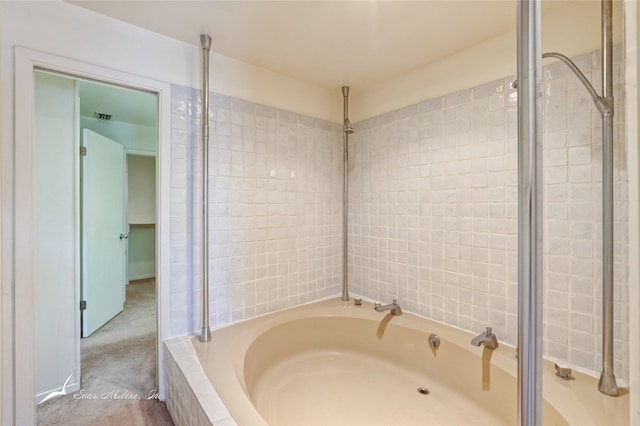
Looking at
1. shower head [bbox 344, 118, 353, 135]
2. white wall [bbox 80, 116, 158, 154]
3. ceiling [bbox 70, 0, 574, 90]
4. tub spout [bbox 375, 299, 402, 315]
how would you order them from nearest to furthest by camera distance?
ceiling [bbox 70, 0, 574, 90] < tub spout [bbox 375, 299, 402, 315] < shower head [bbox 344, 118, 353, 135] < white wall [bbox 80, 116, 158, 154]

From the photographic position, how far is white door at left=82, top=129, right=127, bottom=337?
7.75ft

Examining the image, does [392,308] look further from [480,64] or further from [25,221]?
[25,221]

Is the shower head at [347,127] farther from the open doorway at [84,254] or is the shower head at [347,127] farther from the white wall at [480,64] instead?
the open doorway at [84,254]

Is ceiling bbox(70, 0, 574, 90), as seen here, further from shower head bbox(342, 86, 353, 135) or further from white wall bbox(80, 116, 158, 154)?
white wall bbox(80, 116, 158, 154)

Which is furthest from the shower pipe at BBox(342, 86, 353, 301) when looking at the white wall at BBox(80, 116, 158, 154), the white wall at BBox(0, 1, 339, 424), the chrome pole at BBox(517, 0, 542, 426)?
the white wall at BBox(80, 116, 158, 154)

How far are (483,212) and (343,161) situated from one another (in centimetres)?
109

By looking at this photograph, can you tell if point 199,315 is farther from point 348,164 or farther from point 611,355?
point 611,355

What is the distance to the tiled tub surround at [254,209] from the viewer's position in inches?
64.0

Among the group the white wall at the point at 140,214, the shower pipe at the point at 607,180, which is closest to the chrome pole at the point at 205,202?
the shower pipe at the point at 607,180

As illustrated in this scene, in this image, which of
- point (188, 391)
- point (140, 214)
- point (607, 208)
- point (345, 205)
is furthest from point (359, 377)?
point (140, 214)

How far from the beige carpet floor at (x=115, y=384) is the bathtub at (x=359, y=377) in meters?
0.24

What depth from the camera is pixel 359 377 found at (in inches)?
68.5

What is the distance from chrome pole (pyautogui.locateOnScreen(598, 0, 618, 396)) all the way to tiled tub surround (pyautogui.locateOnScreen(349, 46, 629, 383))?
22 mm

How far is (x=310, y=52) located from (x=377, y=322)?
68.7 inches
